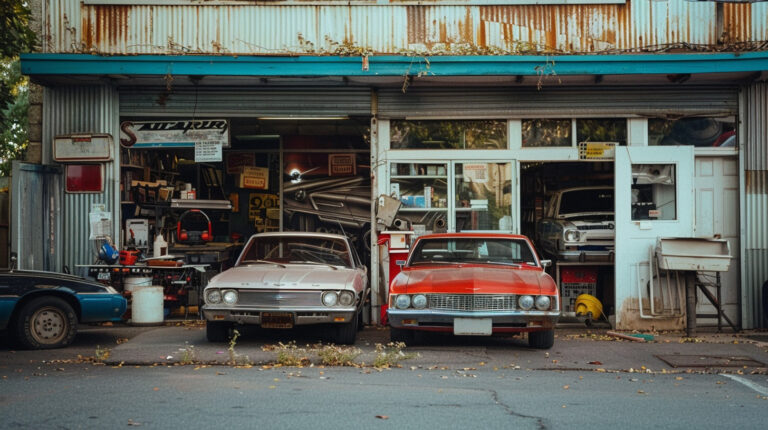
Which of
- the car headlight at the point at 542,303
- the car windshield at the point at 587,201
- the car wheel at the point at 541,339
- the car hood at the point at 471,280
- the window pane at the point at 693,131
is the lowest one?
the car wheel at the point at 541,339

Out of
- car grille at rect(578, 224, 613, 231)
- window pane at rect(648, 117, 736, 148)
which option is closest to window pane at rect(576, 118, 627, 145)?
window pane at rect(648, 117, 736, 148)

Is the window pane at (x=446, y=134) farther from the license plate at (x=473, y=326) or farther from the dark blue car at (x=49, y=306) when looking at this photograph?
the dark blue car at (x=49, y=306)

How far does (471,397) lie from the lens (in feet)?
23.3

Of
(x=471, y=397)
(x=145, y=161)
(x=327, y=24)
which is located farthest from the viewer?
(x=145, y=161)

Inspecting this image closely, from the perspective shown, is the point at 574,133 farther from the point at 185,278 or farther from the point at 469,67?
the point at 185,278

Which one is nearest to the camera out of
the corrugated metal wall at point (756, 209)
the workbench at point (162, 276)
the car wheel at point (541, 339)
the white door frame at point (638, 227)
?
the car wheel at point (541, 339)

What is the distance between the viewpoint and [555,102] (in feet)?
44.1

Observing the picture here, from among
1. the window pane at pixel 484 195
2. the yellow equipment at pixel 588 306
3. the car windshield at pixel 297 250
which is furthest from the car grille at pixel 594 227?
the car windshield at pixel 297 250

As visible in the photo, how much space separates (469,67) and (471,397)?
6.63m

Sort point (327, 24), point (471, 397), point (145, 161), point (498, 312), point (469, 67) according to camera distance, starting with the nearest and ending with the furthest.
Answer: point (471, 397) < point (498, 312) < point (469, 67) < point (327, 24) < point (145, 161)

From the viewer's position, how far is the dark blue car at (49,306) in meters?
10.1

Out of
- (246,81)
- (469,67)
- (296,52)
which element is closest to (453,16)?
(469,67)

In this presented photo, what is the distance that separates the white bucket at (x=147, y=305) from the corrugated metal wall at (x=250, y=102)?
116 inches

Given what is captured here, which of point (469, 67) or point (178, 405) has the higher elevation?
point (469, 67)
